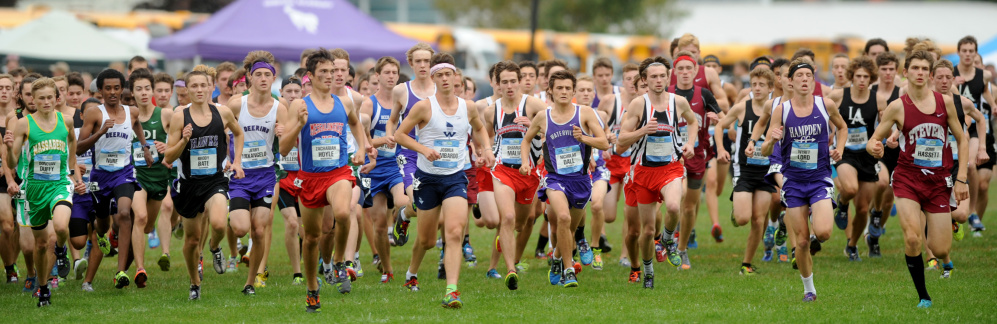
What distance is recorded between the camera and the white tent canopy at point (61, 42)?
71.6 ft

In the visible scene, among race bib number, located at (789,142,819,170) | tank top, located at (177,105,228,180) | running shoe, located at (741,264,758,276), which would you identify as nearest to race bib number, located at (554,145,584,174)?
race bib number, located at (789,142,819,170)

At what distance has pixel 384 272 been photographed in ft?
34.5

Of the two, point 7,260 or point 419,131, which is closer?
point 419,131

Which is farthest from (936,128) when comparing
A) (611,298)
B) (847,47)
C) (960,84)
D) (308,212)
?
(847,47)

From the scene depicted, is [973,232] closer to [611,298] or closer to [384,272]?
[611,298]

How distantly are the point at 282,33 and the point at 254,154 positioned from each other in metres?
13.4

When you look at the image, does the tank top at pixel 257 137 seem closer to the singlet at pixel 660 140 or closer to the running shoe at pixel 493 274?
the running shoe at pixel 493 274

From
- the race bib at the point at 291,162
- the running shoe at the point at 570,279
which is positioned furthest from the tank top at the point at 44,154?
the running shoe at the point at 570,279

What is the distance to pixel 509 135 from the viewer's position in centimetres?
1007

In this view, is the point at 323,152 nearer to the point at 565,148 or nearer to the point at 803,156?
the point at 565,148

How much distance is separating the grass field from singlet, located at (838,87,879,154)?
1.31 metres

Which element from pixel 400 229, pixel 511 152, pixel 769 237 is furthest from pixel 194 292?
pixel 769 237

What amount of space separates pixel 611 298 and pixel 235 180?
3432mm

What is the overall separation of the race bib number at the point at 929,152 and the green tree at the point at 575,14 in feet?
129
